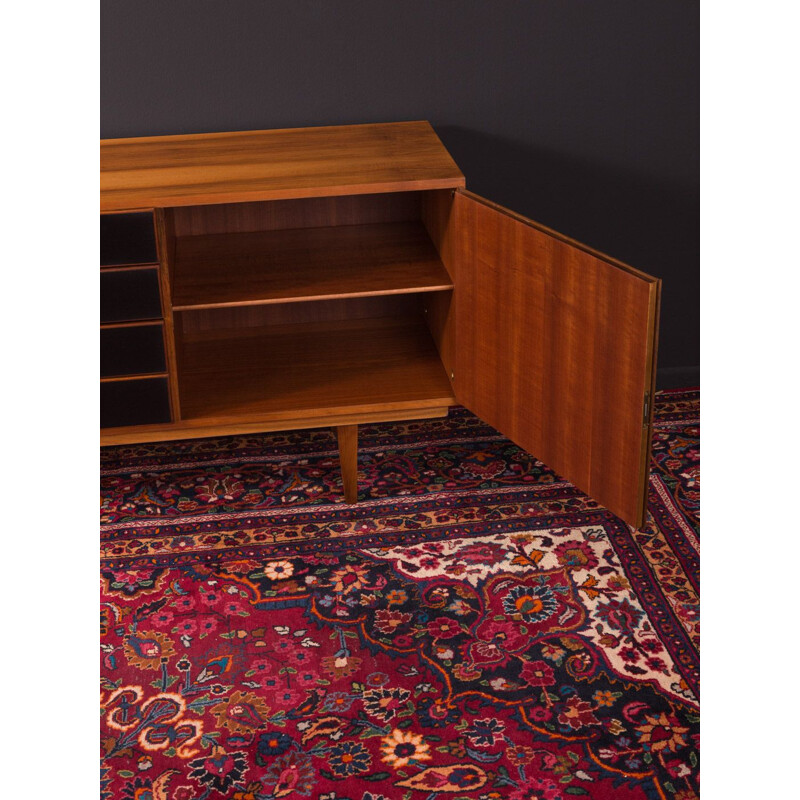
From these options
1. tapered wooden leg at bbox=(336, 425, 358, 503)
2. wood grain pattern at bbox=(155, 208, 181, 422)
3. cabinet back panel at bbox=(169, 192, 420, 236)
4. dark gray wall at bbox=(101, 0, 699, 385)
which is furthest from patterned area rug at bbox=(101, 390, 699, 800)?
dark gray wall at bbox=(101, 0, 699, 385)

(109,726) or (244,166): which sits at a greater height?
(244,166)

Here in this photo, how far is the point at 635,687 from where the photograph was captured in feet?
5.92

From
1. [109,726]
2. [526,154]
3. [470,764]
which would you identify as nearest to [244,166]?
[526,154]

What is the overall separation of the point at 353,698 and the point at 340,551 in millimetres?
448

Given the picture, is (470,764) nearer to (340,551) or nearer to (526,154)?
(340,551)

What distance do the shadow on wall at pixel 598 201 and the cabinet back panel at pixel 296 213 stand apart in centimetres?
21

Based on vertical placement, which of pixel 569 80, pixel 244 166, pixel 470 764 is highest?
pixel 569 80

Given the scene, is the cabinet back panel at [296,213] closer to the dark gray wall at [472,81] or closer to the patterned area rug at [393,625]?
the dark gray wall at [472,81]

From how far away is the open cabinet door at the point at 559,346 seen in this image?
5.69 ft

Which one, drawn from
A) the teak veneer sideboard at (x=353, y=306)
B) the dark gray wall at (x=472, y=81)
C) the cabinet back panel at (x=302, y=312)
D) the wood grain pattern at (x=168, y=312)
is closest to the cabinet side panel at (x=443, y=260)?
the teak veneer sideboard at (x=353, y=306)

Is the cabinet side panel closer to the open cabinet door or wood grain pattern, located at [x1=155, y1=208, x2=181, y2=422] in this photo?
the open cabinet door

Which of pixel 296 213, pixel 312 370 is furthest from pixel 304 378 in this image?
pixel 296 213

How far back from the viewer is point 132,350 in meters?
2.07

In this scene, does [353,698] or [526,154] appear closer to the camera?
[353,698]
